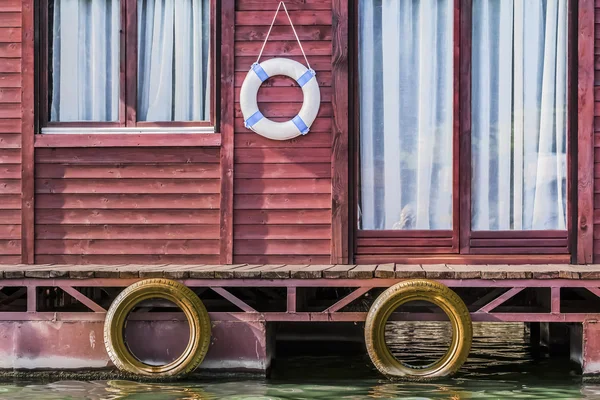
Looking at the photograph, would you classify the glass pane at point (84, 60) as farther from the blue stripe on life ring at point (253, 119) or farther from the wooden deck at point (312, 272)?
the wooden deck at point (312, 272)

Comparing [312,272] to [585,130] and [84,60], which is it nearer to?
[585,130]

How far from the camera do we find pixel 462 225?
8.31 metres

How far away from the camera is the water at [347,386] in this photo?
677 cm

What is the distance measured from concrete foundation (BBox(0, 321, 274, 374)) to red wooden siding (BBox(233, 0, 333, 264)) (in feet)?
3.34

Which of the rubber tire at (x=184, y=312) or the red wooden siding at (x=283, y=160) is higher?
the red wooden siding at (x=283, y=160)

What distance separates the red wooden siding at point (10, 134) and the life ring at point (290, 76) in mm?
1965

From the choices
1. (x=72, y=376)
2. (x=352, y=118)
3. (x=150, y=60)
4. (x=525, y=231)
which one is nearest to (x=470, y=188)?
(x=525, y=231)

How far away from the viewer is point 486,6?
8312 mm

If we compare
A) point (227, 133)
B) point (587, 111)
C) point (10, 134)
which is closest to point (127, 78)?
point (227, 133)

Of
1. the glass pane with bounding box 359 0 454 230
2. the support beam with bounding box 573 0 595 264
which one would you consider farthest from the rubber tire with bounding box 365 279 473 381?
the support beam with bounding box 573 0 595 264

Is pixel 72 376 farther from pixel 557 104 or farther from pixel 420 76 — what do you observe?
pixel 557 104

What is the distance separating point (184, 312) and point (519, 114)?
3.26 meters

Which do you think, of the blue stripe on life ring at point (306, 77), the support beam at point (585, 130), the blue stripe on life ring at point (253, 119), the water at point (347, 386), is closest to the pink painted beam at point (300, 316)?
the water at point (347, 386)

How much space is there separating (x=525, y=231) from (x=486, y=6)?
1.91 meters
